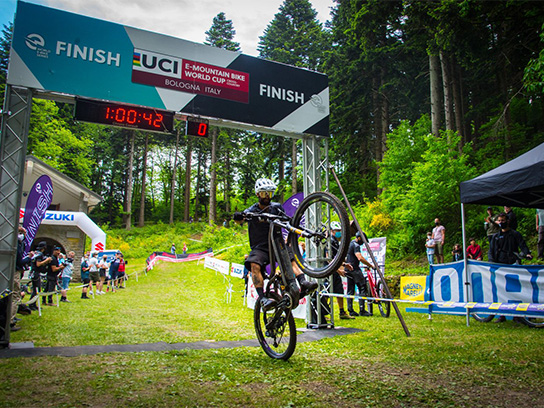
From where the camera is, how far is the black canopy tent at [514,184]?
21.6 ft

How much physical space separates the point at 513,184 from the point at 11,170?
9191 mm

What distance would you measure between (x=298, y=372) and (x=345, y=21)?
29911 millimetres

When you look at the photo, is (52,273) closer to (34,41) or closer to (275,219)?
(34,41)

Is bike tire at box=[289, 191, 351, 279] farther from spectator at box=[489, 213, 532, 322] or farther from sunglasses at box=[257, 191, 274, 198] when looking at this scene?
spectator at box=[489, 213, 532, 322]

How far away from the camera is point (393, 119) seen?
3206cm

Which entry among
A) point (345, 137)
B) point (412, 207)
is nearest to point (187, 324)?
point (412, 207)

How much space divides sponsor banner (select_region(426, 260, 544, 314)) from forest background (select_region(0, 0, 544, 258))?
7318 millimetres

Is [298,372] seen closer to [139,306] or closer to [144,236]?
[139,306]

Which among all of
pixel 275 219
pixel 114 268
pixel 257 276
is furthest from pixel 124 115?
pixel 114 268

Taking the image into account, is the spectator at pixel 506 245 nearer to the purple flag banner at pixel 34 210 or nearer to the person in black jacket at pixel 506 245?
the person in black jacket at pixel 506 245

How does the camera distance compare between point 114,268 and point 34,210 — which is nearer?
point 34,210

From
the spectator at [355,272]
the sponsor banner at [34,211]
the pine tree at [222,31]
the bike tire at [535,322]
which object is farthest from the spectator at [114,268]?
the pine tree at [222,31]

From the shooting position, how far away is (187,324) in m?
9.45

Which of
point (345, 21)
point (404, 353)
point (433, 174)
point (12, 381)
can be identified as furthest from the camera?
point (345, 21)
